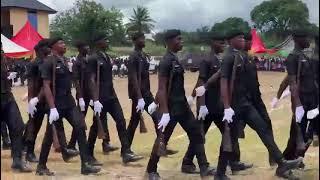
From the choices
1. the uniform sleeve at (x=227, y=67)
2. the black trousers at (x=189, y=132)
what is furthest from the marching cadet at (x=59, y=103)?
the uniform sleeve at (x=227, y=67)

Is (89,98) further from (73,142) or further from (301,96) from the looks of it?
(301,96)

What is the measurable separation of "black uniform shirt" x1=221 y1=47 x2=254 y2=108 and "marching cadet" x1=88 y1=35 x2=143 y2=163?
2.32m

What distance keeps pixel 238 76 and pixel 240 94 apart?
0.23 metres

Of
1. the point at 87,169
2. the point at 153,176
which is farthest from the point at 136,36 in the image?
the point at 153,176

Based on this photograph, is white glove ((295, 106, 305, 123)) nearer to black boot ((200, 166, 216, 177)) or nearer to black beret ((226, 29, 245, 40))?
black beret ((226, 29, 245, 40))

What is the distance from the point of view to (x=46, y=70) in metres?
7.89

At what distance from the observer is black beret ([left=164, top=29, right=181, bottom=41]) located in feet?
24.2

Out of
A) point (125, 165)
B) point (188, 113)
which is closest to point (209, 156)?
point (125, 165)

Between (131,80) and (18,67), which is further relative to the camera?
(18,67)

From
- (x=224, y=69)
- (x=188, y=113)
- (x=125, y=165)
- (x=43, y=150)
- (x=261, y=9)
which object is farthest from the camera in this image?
(x=261, y=9)

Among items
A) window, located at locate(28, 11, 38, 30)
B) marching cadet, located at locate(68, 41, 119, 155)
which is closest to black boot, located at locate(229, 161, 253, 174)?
marching cadet, located at locate(68, 41, 119, 155)

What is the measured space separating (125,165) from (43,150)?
138cm

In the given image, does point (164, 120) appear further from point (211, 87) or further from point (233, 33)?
point (233, 33)

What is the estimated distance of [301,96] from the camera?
722cm
